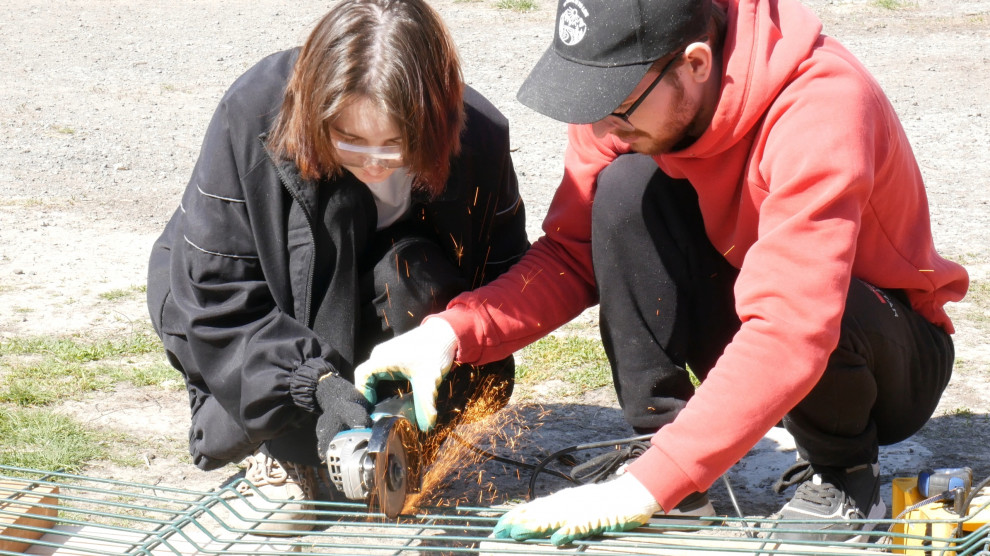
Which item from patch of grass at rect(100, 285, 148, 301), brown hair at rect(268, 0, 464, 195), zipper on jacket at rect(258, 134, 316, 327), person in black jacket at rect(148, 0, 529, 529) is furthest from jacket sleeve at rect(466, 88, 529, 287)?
patch of grass at rect(100, 285, 148, 301)

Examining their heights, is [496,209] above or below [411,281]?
above

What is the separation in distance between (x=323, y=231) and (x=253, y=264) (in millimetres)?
211

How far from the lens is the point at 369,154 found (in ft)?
7.88

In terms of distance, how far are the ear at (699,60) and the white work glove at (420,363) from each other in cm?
87

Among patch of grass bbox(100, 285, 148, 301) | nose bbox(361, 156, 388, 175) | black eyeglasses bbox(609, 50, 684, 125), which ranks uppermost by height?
black eyeglasses bbox(609, 50, 684, 125)

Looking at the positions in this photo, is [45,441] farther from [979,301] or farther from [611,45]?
[979,301]

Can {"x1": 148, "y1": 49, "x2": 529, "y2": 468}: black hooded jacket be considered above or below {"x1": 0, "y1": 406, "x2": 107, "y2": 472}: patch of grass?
above

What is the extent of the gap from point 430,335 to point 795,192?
3.17 feet

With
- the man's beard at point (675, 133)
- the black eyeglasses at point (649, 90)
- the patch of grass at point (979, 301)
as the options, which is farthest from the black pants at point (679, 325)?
the patch of grass at point (979, 301)

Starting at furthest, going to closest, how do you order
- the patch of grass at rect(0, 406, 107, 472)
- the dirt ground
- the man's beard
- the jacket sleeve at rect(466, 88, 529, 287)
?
the dirt ground < the patch of grass at rect(0, 406, 107, 472) < the jacket sleeve at rect(466, 88, 529, 287) < the man's beard

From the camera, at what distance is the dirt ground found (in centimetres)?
325

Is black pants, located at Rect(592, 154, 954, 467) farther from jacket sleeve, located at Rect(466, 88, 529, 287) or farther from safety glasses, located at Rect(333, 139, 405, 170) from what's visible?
safety glasses, located at Rect(333, 139, 405, 170)

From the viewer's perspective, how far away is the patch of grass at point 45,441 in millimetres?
3064

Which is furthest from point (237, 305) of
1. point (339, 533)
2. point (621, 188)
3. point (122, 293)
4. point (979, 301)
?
point (979, 301)
